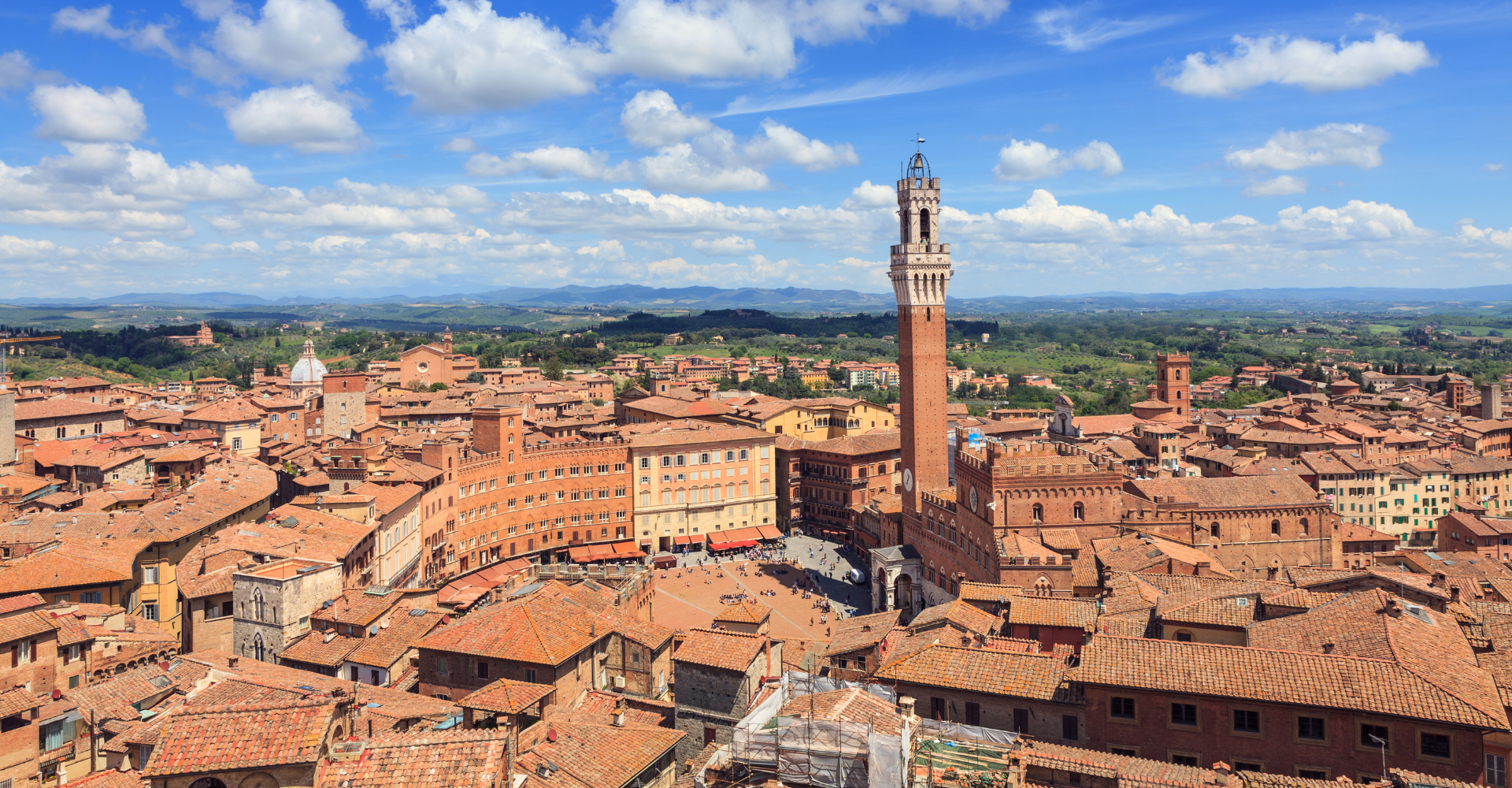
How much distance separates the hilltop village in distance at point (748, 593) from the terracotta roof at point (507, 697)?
13cm

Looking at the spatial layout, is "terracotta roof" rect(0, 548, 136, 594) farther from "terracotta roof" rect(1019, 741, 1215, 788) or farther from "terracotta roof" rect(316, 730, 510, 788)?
"terracotta roof" rect(1019, 741, 1215, 788)

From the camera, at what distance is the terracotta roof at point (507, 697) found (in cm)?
2555

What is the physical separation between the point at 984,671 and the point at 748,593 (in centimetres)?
3975

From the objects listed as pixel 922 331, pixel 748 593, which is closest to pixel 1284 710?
pixel 748 593

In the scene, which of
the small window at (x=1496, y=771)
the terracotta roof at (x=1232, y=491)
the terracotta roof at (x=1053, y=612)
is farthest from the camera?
the terracotta roof at (x=1232, y=491)

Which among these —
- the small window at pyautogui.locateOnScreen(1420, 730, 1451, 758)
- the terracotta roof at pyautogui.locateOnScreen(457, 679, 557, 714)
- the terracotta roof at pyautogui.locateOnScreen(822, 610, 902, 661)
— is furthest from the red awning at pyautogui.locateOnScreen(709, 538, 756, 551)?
the small window at pyautogui.locateOnScreen(1420, 730, 1451, 758)

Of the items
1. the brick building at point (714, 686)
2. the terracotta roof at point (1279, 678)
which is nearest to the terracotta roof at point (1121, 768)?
the terracotta roof at point (1279, 678)

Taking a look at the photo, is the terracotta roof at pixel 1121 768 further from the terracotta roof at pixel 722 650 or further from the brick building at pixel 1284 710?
the terracotta roof at pixel 722 650

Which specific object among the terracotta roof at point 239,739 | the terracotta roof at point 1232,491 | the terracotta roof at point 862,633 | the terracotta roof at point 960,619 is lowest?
the terracotta roof at point 862,633

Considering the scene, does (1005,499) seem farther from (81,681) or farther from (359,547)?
(81,681)

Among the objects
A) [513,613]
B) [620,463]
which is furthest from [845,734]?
[620,463]

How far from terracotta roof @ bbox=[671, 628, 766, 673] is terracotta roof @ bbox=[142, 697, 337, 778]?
11038 millimetres

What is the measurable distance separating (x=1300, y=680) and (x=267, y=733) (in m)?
21.1

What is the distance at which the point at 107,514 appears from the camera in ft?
156
